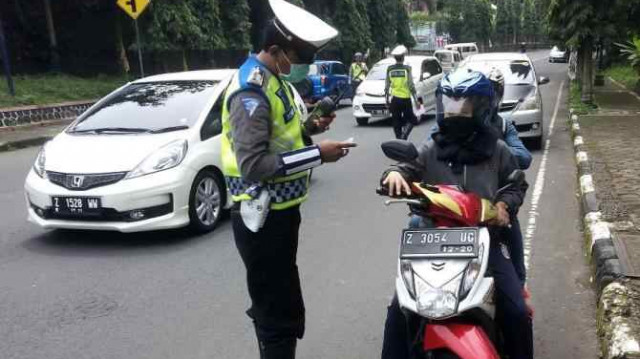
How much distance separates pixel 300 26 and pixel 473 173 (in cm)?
110

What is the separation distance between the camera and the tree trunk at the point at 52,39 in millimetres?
20073

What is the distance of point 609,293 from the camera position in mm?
4453

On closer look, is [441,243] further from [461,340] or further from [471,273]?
[461,340]

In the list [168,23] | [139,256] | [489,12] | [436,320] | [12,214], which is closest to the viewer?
[436,320]

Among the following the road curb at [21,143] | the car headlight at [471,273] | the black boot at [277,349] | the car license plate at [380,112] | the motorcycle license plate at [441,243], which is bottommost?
the car license plate at [380,112]

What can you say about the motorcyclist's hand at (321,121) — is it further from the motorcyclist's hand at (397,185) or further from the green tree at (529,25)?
the green tree at (529,25)

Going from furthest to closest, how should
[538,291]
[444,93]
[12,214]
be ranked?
1. [12,214]
2. [538,291]
3. [444,93]

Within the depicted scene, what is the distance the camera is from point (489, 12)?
6706cm

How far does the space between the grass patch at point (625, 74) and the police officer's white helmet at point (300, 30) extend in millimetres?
21580

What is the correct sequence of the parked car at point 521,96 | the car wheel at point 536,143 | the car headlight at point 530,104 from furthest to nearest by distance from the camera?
the car wheel at point 536,143 < the car headlight at point 530,104 < the parked car at point 521,96

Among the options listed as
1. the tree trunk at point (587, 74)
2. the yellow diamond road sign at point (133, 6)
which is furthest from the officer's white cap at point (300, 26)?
the tree trunk at point (587, 74)

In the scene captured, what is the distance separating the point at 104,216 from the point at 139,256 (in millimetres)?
492

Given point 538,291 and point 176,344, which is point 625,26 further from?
point 176,344

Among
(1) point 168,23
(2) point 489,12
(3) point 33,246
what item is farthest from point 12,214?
(2) point 489,12
